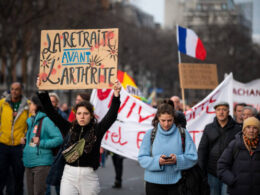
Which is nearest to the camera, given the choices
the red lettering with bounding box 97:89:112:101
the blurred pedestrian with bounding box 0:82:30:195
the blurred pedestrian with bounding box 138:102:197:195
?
the blurred pedestrian with bounding box 138:102:197:195

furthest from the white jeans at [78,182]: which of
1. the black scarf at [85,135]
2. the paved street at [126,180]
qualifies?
the paved street at [126,180]

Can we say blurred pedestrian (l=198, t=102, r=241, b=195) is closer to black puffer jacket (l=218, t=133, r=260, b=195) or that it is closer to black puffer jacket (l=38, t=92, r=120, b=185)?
black puffer jacket (l=218, t=133, r=260, b=195)

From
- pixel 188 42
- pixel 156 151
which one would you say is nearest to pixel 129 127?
pixel 156 151

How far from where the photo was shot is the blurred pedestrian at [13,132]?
23.9 feet

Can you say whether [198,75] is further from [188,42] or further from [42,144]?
[42,144]

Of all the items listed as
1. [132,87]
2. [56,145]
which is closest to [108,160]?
[132,87]

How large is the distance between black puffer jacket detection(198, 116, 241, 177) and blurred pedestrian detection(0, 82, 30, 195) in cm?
278

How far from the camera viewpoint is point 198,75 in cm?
1011

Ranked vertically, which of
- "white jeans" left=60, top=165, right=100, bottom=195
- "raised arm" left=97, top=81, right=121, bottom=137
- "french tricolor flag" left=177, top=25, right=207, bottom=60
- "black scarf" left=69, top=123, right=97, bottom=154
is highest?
"french tricolor flag" left=177, top=25, right=207, bottom=60

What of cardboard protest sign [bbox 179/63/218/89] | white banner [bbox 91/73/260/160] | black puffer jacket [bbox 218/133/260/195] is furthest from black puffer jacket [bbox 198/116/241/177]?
cardboard protest sign [bbox 179/63/218/89]

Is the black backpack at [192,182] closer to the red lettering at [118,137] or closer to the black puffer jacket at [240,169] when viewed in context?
the black puffer jacket at [240,169]

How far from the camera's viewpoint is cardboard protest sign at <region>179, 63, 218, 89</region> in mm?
9977

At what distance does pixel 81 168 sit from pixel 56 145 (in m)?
1.42

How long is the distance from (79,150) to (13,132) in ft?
8.45
